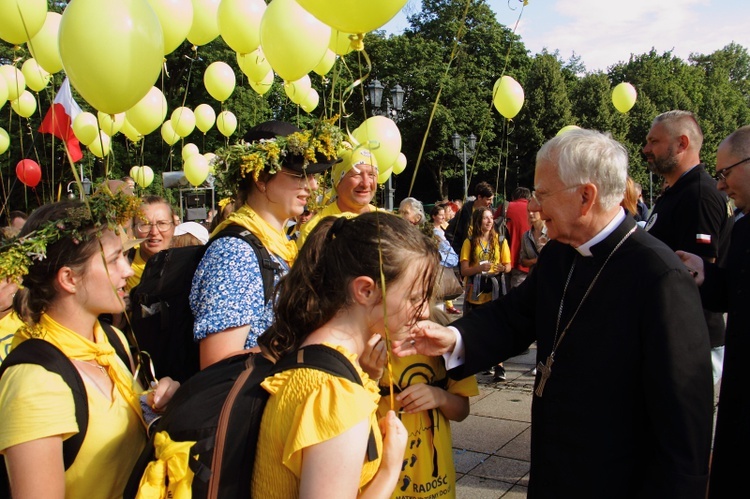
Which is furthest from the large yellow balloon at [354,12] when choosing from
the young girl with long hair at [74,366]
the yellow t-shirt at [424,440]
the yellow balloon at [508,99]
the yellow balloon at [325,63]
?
the yellow balloon at [508,99]

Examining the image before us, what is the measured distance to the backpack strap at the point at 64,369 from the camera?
167 centimetres

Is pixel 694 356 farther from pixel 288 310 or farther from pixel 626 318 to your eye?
pixel 288 310

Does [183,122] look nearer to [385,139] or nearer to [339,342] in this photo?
[385,139]

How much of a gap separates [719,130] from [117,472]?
55894mm

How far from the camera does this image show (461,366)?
7.50 feet

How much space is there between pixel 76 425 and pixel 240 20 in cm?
330

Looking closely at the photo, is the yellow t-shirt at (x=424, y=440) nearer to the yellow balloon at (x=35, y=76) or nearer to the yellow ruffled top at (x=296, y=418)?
the yellow ruffled top at (x=296, y=418)

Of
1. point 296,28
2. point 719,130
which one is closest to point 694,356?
point 296,28

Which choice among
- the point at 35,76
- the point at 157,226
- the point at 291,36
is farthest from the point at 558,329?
the point at 35,76

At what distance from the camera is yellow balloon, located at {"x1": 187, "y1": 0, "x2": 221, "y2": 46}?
4.92 metres

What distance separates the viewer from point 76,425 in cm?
165

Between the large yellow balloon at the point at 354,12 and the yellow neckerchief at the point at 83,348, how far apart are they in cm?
124

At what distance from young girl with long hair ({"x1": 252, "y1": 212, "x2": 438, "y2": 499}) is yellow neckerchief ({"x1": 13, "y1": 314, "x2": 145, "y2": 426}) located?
0.69 m

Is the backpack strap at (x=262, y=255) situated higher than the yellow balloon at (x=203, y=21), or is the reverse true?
the yellow balloon at (x=203, y=21)
